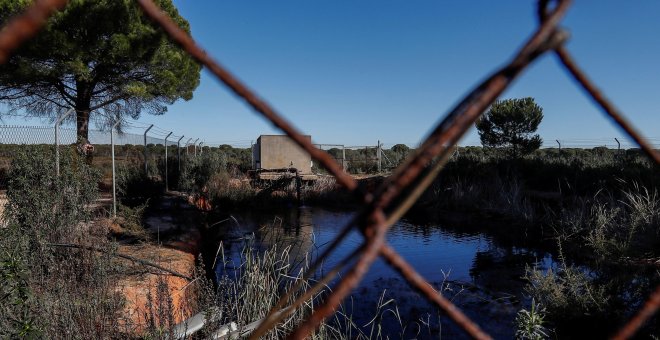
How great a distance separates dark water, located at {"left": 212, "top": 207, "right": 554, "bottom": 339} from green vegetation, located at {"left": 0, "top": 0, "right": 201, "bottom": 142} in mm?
6717

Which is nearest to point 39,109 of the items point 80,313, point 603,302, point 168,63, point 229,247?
point 168,63

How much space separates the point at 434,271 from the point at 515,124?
21.2m

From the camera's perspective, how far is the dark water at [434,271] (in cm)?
473

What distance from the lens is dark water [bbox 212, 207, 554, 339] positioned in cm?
473

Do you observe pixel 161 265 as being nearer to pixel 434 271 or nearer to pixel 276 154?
pixel 434 271

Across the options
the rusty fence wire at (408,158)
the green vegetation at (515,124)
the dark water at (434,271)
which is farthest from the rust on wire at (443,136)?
the green vegetation at (515,124)

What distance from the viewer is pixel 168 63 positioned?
55.7ft

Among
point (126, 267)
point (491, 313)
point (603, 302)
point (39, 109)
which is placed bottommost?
point (491, 313)

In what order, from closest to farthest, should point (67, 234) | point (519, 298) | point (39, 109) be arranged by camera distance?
point (67, 234) < point (519, 298) < point (39, 109)

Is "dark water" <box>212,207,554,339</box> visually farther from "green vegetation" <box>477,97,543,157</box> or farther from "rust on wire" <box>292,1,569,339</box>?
"green vegetation" <box>477,97,543,157</box>

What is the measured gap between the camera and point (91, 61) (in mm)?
15500

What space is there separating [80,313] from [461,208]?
10.8 m

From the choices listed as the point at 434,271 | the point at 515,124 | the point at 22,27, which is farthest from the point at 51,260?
the point at 515,124

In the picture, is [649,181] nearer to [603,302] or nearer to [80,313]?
[603,302]
